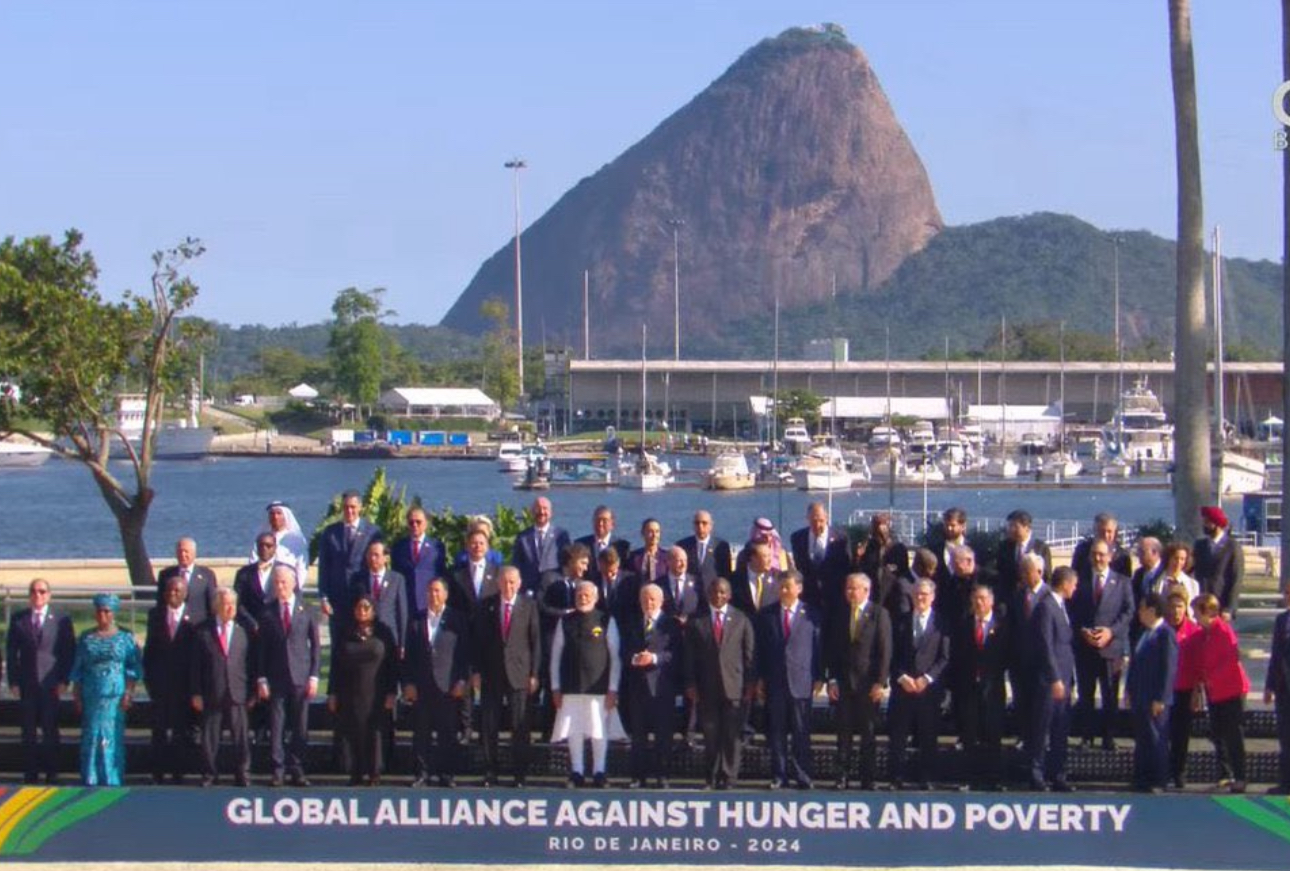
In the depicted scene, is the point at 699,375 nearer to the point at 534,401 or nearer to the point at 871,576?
the point at 534,401

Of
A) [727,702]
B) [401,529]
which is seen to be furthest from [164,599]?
[401,529]

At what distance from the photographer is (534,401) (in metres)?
152

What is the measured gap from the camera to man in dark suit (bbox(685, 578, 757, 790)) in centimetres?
1224

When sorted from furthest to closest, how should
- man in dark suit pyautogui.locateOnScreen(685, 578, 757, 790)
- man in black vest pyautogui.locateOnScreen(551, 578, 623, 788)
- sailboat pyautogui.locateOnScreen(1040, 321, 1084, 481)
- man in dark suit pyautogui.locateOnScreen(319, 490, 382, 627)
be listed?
sailboat pyautogui.locateOnScreen(1040, 321, 1084, 481) < man in dark suit pyautogui.locateOnScreen(319, 490, 382, 627) < man in black vest pyautogui.locateOnScreen(551, 578, 623, 788) < man in dark suit pyautogui.locateOnScreen(685, 578, 757, 790)

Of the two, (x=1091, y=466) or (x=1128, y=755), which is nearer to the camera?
(x=1128, y=755)

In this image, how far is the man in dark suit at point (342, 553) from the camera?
44.3 ft

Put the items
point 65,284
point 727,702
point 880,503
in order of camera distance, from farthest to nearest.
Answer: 1. point 880,503
2. point 65,284
3. point 727,702

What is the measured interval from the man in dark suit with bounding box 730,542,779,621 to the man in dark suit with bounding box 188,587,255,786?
3.32 m

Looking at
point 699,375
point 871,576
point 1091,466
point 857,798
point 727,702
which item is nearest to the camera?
point 857,798

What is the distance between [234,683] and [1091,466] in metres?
93.5

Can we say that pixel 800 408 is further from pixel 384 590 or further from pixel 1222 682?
pixel 1222 682

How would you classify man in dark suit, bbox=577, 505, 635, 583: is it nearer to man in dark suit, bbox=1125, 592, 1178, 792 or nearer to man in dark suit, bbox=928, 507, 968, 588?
man in dark suit, bbox=928, 507, 968, 588

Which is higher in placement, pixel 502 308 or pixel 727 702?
pixel 502 308

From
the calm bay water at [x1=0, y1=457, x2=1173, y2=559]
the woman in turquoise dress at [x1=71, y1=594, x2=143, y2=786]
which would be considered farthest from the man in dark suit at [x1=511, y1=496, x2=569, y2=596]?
the calm bay water at [x1=0, y1=457, x2=1173, y2=559]
